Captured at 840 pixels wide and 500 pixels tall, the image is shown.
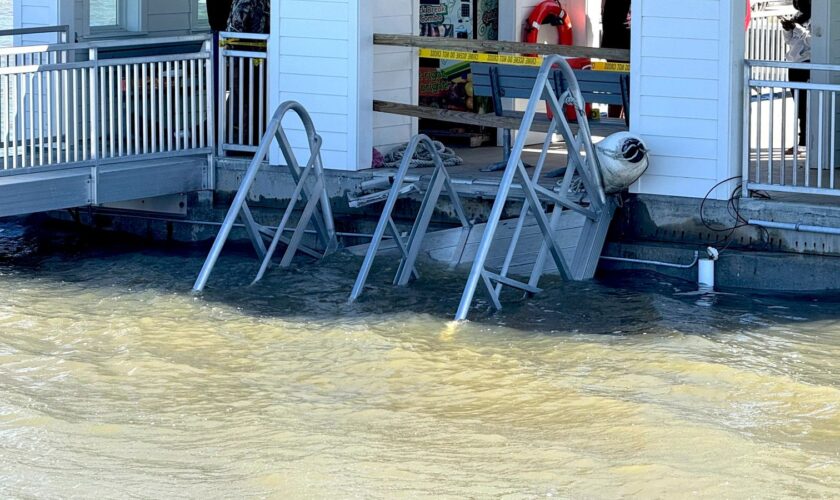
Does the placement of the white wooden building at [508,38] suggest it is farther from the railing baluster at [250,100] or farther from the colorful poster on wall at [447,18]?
the colorful poster on wall at [447,18]

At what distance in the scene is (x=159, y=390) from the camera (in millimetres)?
8281

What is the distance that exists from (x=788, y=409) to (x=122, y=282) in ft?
18.2

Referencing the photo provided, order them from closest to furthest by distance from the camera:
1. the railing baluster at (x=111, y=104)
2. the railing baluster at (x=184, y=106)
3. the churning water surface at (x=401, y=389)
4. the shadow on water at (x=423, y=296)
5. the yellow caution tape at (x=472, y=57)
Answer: the churning water surface at (x=401, y=389) < the shadow on water at (x=423, y=296) < the railing baluster at (x=111, y=104) < the railing baluster at (x=184, y=106) < the yellow caution tape at (x=472, y=57)

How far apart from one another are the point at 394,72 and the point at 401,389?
5316mm

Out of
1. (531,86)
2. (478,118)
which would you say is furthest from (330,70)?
(531,86)

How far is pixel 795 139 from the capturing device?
35.6 feet

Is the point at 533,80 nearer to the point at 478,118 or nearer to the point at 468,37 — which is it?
the point at 478,118

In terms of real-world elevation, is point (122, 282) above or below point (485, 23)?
below

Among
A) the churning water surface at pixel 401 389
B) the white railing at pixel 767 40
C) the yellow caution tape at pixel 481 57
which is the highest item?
the white railing at pixel 767 40

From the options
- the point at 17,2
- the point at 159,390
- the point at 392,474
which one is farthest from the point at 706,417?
the point at 17,2

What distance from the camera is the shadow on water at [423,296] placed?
9.84m

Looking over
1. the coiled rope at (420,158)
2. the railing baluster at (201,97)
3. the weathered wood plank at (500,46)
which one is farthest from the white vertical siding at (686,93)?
the railing baluster at (201,97)

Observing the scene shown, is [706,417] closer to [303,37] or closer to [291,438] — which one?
[291,438]

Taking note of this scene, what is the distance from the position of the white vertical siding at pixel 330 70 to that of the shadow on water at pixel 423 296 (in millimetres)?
1298
